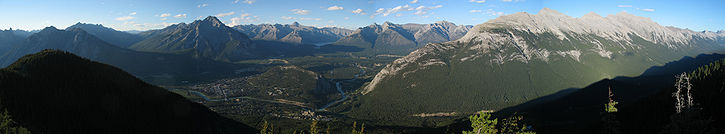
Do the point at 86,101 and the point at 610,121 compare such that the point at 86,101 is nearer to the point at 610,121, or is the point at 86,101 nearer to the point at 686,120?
the point at 610,121

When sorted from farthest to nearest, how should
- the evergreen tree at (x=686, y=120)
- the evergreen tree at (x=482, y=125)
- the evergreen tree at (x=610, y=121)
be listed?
the evergreen tree at (x=482, y=125), the evergreen tree at (x=610, y=121), the evergreen tree at (x=686, y=120)

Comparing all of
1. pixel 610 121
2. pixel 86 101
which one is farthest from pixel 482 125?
pixel 86 101

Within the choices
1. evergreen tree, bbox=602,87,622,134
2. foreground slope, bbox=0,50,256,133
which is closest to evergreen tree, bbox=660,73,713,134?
evergreen tree, bbox=602,87,622,134

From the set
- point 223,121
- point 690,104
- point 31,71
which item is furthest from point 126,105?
point 690,104

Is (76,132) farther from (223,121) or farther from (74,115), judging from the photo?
(223,121)

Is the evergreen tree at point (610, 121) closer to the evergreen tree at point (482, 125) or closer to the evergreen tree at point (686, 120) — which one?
the evergreen tree at point (686, 120)

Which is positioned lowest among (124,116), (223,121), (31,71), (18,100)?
(223,121)

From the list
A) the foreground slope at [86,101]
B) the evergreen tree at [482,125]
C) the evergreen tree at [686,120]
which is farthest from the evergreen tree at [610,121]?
the foreground slope at [86,101]

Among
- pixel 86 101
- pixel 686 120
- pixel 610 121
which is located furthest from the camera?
pixel 86 101
